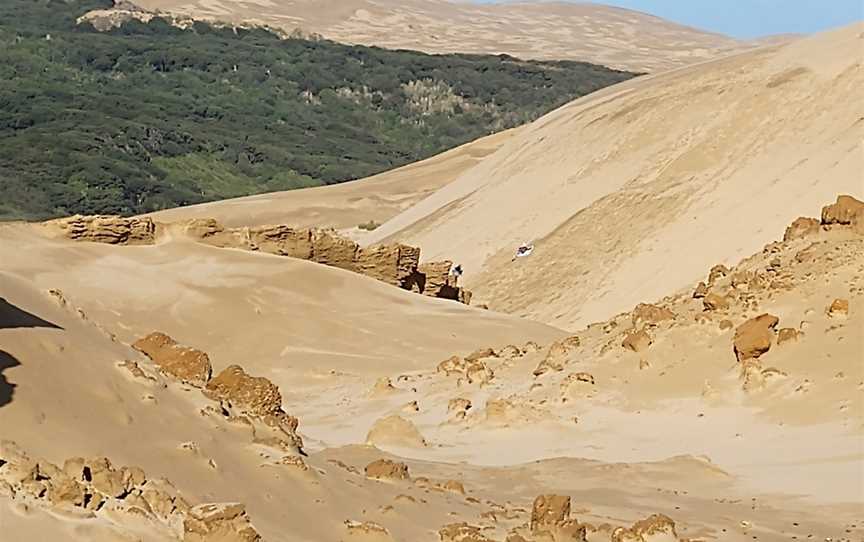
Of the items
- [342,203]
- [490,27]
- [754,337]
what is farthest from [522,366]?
[490,27]

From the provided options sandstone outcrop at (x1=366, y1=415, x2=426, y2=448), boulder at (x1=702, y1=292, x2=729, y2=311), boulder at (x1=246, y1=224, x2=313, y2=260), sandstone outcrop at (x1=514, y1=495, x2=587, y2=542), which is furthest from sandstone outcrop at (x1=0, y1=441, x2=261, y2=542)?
boulder at (x1=246, y1=224, x2=313, y2=260)

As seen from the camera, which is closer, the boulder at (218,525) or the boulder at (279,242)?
the boulder at (218,525)

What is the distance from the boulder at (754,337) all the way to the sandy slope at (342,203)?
30750mm

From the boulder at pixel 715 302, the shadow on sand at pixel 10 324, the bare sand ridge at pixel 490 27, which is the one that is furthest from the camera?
the bare sand ridge at pixel 490 27

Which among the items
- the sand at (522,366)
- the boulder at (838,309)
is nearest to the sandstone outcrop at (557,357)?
the sand at (522,366)

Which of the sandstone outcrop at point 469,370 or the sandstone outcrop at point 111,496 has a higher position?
the sandstone outcrop at point 111,496

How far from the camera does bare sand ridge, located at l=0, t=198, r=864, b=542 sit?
664 centimetres

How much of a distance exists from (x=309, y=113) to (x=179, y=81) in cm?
811

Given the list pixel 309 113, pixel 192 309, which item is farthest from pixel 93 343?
pixel 309 113

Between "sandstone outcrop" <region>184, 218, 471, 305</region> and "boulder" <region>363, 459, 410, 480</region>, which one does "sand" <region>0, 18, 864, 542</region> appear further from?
"sandstone outcrop" <region>184, 218, 471, 305</region>

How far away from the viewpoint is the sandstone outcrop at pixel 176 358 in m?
9.98

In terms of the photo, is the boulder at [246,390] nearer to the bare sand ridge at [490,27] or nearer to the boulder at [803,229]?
the boulder at [803,229]

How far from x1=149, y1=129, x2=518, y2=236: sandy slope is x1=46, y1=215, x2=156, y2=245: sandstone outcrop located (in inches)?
865

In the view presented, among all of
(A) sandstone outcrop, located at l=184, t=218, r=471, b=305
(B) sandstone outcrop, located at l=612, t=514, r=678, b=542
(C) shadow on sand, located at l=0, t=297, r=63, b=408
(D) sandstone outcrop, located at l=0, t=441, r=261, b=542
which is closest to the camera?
(D) sandstone outcrop, located at l=0, t=441, r=261, b=542
